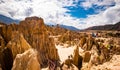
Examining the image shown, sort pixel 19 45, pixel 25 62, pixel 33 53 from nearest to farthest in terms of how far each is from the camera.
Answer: pixel 25 62 < pixel 33 53 < pixel 19 45

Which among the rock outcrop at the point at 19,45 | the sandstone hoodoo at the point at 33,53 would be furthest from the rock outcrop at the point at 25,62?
the rock outcrop at the point at 19,45

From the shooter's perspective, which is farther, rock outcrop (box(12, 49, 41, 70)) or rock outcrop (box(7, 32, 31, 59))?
rock outcrop (box(7, 32, 31, 59))

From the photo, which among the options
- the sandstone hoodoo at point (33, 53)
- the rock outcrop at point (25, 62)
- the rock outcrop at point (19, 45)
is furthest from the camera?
the rock outcrop at point (19, 45)

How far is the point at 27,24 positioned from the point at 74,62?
31.9ft

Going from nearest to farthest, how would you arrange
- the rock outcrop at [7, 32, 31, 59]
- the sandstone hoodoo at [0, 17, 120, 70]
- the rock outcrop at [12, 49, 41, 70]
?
the rock outcrop at [12, 49, 41, 70] < the sandstone hoodoo at [0, 17, 120, 70] < the rock outcrop at [7, 32, 31, 59]

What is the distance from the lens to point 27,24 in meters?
29.9

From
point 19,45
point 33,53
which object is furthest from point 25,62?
point 19,45

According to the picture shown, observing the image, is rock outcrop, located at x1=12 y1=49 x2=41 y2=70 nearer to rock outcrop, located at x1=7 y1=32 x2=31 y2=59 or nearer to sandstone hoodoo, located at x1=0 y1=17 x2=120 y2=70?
sandstone hoodoo, located at x1=0 y1=17 x2=120 y2=70

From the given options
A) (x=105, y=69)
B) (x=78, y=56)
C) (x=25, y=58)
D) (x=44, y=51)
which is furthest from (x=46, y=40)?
(x=25, y=58)

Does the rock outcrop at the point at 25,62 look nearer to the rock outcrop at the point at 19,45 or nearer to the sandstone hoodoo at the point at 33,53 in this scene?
the sandstone hoodoo at the point at 33,53

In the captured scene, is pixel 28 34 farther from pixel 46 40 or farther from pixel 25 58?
pixel 25 58

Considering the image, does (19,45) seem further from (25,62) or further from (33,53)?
(25,62)

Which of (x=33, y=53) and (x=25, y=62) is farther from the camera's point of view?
(x=33, y=53)

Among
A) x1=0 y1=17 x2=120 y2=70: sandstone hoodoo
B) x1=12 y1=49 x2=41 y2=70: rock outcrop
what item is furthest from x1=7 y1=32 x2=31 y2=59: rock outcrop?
x1=12 y1=49 x2=41 y2=70: rock outcrop
